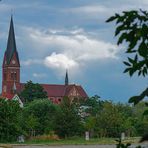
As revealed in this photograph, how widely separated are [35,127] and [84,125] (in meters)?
5.36

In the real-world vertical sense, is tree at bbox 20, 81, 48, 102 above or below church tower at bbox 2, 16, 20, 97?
below

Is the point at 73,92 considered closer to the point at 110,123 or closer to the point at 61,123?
the point at 110,123

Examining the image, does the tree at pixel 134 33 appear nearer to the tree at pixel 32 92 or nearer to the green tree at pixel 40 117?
the green tree at pixel 40 117

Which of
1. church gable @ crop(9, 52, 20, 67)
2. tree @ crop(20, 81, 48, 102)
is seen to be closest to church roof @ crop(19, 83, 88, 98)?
church gable @ crop(9, 52, 20, 67)

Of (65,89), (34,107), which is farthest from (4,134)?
(65,89)

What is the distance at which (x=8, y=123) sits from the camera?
4619 centimetres

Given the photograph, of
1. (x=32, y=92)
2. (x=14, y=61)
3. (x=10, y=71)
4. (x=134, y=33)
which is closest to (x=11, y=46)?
(x=14, y=61)

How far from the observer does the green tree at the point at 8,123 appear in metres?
46.3

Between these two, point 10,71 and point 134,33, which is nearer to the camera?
point 134,33

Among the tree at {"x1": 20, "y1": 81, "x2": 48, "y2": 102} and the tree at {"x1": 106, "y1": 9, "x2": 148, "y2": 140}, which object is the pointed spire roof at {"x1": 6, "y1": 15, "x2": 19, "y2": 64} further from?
the tree at {"x1": 106, "y1": 9, "x2": 148, "y2": 140}

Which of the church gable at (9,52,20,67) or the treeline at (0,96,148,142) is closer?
the treeline at (0,96,148,142)

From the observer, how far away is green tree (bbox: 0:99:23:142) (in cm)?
4628

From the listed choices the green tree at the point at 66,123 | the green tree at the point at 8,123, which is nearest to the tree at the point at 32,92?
the green tree at the point at 66,123

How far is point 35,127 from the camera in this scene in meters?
60.1
